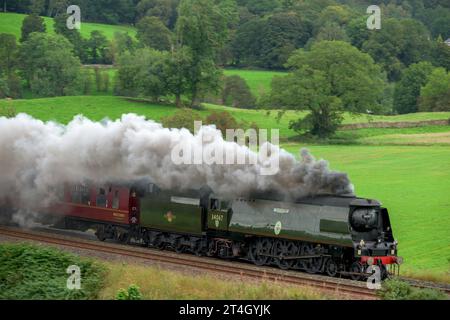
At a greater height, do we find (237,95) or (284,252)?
(237,95)

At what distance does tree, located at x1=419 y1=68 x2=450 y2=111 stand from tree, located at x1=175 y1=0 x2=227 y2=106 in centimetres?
3284

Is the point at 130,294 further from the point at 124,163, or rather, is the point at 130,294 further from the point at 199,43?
the point at 199,43

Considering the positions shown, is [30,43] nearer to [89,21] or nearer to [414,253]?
[89,21]

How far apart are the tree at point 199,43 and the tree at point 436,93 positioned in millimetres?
32839

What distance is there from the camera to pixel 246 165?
30.6m

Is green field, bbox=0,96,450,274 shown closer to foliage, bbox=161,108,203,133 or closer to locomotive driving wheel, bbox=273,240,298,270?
locomotive driving wheel, bbox=273,240,298,270

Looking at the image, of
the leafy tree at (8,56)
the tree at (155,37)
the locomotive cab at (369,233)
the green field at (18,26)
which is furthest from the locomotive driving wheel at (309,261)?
the tree at (155,37)

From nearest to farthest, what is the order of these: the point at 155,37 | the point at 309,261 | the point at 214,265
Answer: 1. the point at 309,261
2. the point at 214,265
3. the point at 155,37

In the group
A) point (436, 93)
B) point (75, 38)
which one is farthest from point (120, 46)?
point (436, 93)

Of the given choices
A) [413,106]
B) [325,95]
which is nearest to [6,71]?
[325,95]

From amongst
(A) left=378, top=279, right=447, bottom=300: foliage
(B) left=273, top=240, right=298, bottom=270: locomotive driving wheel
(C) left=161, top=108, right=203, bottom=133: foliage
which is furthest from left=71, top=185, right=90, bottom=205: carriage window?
(C) left=161, top=108, right=203, bottom=133: foliage

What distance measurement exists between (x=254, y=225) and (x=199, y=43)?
8194 cm

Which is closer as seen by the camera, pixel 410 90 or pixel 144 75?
pixel 144 75

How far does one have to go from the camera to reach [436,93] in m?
117
